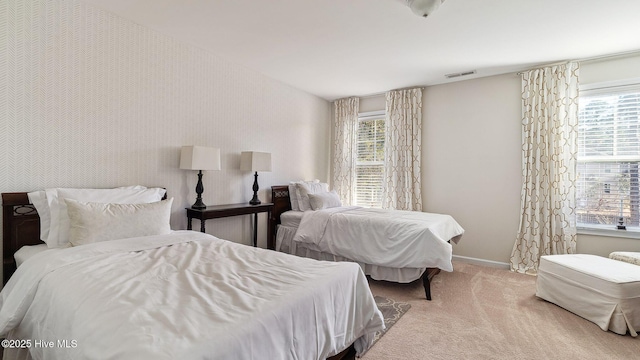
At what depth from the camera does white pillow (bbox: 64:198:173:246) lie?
73.1 inches

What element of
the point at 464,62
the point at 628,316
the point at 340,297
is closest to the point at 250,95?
the point at 464,62

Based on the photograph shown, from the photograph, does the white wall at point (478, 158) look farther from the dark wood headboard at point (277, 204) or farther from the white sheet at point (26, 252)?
the white sheet at point (26, 252)

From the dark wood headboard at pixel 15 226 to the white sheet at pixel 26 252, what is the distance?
0.06 meters

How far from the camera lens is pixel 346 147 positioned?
5.18 metres

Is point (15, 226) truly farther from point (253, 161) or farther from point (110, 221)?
point (253, 161)

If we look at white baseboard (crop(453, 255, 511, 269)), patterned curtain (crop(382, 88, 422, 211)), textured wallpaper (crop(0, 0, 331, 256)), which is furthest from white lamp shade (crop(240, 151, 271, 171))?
white baseboard (crop(453, 255, 511, 269))

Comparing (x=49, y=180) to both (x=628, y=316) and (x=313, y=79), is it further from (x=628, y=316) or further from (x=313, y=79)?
(x=628, y=316)

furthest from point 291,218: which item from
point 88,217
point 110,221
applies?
point 88,217

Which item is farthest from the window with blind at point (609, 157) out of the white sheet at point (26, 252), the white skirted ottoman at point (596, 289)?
the white sheet at point (26, 252)

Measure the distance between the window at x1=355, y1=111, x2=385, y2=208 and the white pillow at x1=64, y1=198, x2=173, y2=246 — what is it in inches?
138

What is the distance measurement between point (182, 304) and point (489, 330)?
2302 millimetres

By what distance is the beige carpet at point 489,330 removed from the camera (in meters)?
1.95

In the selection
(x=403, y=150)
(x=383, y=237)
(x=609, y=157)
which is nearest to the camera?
(x=383, y=237)

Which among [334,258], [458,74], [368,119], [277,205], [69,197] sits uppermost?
[458,74]
